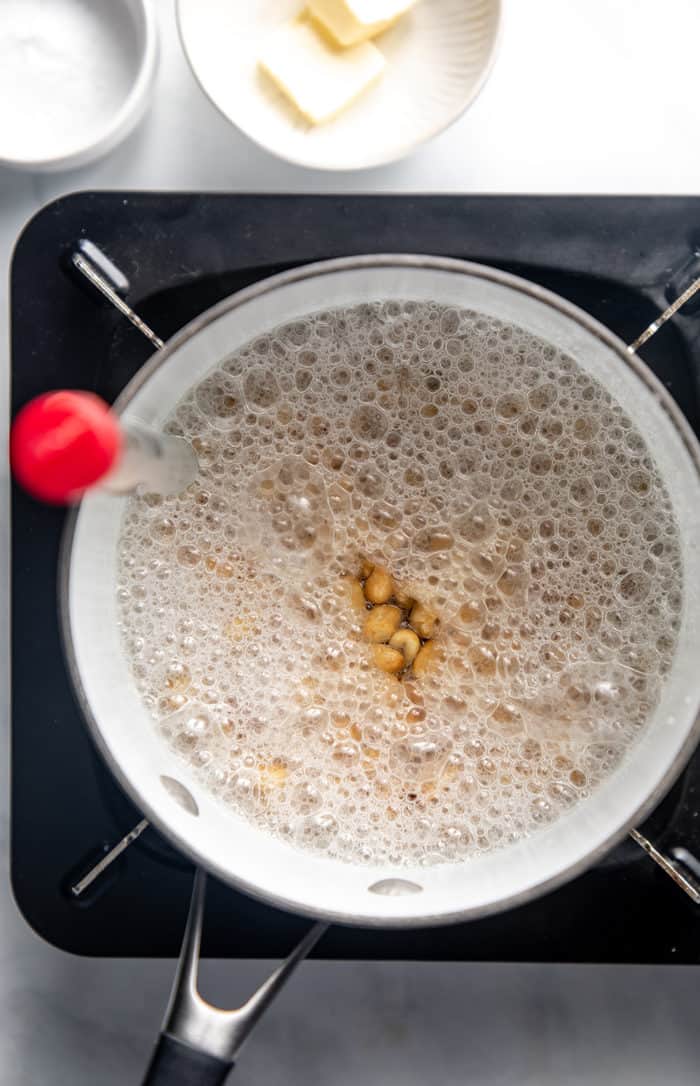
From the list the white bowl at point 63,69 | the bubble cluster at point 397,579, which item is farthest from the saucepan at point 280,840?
the white bowl at point 63,69

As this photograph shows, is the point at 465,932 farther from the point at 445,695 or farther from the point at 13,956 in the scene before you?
the point at 13,956

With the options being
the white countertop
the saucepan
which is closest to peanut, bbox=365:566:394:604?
the saucepan

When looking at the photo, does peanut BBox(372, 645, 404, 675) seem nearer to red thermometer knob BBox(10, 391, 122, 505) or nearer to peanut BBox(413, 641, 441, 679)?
peanut BBox(413, 641, 441, 679)

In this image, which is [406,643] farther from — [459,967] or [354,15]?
[354,15]

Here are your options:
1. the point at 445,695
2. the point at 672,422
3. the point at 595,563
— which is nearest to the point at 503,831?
the point at 445,695

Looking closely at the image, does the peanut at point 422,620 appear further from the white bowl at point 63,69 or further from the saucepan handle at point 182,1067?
the white bowl at point 63,69

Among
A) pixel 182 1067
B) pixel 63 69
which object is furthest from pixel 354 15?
pixel 182 1067
